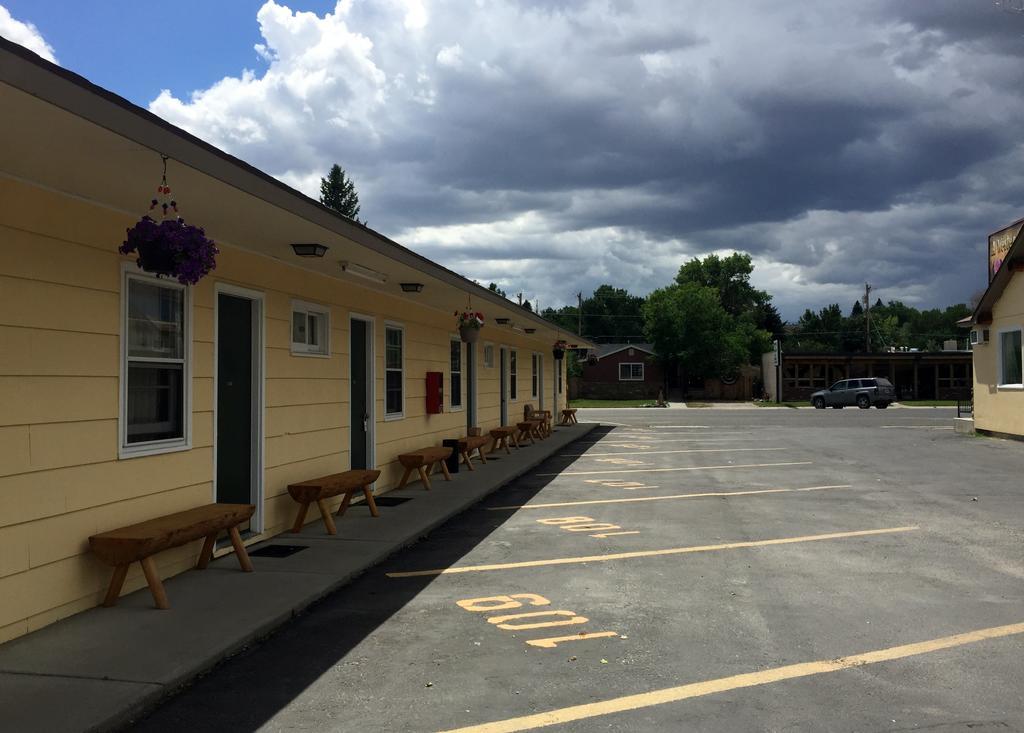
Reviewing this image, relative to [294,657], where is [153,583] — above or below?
above

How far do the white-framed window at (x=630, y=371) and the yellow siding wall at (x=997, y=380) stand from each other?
37.2 meters

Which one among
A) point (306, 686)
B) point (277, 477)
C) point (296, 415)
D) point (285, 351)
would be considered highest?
point (285, 351)

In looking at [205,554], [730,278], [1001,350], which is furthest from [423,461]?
[730,278]

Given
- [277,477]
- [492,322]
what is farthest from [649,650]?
[492,322]

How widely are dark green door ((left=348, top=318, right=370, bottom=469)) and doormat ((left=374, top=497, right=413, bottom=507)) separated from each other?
51 centimetres

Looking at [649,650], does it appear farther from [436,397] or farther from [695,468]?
[695,468]

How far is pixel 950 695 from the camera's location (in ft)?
13.5

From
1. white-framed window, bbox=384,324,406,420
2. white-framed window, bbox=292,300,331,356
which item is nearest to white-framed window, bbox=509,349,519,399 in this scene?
white-framed window, bbox=384,324,406,420

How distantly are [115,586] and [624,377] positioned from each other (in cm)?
5468

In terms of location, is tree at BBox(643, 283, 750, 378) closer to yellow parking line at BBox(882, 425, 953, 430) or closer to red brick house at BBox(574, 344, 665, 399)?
red brick house at BBox(574, 344, 665, 399)

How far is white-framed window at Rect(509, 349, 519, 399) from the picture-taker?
69.8 ft

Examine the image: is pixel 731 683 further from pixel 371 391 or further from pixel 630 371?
pixel 630 371

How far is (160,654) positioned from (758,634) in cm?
363

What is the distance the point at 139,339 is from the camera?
20.6 ft
